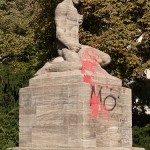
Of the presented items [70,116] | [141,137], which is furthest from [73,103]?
[141,137]

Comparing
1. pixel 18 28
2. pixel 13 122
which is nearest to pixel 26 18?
pixel 18 28

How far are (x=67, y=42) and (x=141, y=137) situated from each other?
7.16 metres

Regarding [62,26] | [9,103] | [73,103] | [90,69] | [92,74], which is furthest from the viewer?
[9,103]

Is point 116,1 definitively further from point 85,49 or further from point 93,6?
point 85,49

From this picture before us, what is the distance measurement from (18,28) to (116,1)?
8.60m

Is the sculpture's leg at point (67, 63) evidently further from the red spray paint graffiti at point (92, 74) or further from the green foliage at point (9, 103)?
the green foliage at point (9, 103)

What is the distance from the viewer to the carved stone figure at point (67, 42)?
38.0ft

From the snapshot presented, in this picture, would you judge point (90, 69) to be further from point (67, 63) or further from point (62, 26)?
point (62, 26)

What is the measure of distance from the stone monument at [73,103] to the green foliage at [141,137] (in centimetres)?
571

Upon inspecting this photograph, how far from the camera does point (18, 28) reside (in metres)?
28.1

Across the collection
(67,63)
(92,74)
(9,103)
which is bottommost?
(9,103)

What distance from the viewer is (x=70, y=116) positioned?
11.1 meters

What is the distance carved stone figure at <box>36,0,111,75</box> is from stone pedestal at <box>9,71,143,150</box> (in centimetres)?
24

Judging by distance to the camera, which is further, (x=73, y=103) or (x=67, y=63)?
(x=67, y=63)
